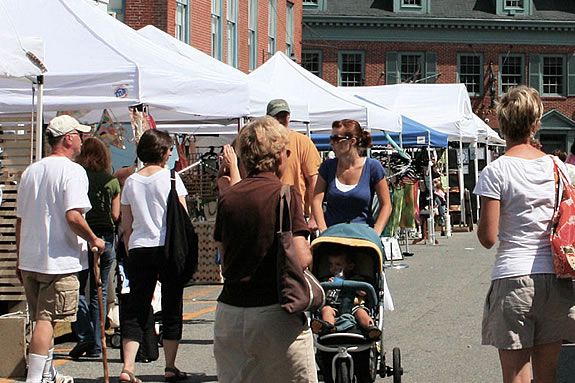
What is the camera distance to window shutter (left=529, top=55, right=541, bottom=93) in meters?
57.1

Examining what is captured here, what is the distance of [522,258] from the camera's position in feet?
19.4

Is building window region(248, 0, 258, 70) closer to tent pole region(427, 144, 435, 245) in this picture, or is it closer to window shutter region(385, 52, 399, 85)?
tent pole region(427, 144, 435, 245)

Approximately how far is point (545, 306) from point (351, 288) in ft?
7.61

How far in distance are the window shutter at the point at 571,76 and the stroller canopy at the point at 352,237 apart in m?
51.1

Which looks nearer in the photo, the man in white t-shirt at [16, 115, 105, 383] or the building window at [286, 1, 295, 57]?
the man in white t-shirt at [16, 115, 105, 383]

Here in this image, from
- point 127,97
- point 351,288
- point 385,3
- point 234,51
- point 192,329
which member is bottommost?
point 192,329

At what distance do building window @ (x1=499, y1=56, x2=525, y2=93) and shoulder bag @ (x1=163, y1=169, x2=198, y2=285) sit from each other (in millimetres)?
49390

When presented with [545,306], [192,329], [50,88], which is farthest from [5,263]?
[545,306]

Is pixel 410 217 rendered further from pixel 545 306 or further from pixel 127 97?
pixel 545 306

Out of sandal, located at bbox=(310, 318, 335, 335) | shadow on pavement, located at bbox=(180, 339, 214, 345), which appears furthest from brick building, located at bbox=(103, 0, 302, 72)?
sandal, located at bbox=(310, 318, 335, 335)

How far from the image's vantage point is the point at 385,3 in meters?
58.6

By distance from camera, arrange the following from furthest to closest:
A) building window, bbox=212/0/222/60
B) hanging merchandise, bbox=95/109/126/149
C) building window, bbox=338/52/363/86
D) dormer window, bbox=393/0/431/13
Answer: dormer window, bbox=393/0/431/13
building window, bbox=338/52/363/86
building window, bbox=212/0/222/60
hanging merchandise, bbox=95/109/126/149

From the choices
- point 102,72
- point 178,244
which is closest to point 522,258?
point 178,244

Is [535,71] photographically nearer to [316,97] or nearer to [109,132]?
[316,97]
